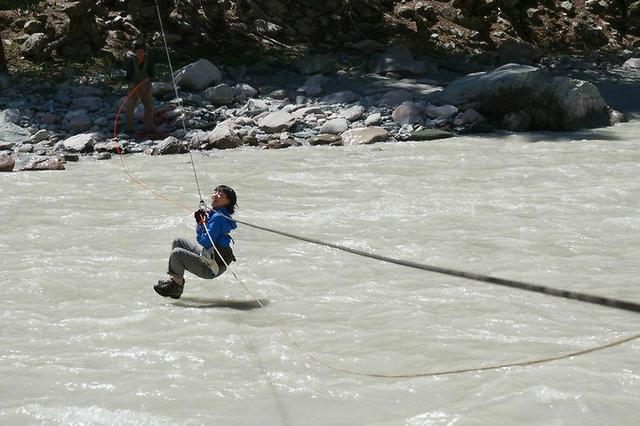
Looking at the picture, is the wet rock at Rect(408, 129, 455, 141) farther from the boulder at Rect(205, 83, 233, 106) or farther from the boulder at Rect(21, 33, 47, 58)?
the boulder at Rect(21, 33, 47, 58)

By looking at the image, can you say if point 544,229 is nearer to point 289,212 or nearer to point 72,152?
point 289,212

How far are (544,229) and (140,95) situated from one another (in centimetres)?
771

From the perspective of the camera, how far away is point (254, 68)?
1889 cm

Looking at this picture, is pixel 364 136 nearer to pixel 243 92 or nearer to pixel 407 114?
pixel 407 114

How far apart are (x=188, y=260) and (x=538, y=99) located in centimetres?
1052

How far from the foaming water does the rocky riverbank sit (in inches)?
91.4

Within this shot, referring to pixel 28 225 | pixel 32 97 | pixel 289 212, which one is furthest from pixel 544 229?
pixel 32 97

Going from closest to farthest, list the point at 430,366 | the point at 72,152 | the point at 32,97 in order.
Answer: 1. the point at 430,366
2. the point at 72,152
3. the point at 32,97

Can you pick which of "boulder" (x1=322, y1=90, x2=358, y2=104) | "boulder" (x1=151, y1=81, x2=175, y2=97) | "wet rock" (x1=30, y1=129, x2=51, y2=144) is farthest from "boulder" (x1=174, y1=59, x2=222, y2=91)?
"wet rock" (x1=30, y1=129, x2=51, y2=144)

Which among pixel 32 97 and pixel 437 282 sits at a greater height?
pixel 32 97

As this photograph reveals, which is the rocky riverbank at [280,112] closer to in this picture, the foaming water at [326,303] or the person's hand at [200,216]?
the foaming water at [326,303]

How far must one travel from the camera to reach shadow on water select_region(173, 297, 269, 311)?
609 centimetres

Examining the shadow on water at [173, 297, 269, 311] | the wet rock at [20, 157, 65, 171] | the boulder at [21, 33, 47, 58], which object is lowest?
the shadow on water at [173, 297, 269, 311]

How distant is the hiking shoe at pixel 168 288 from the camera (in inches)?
239
